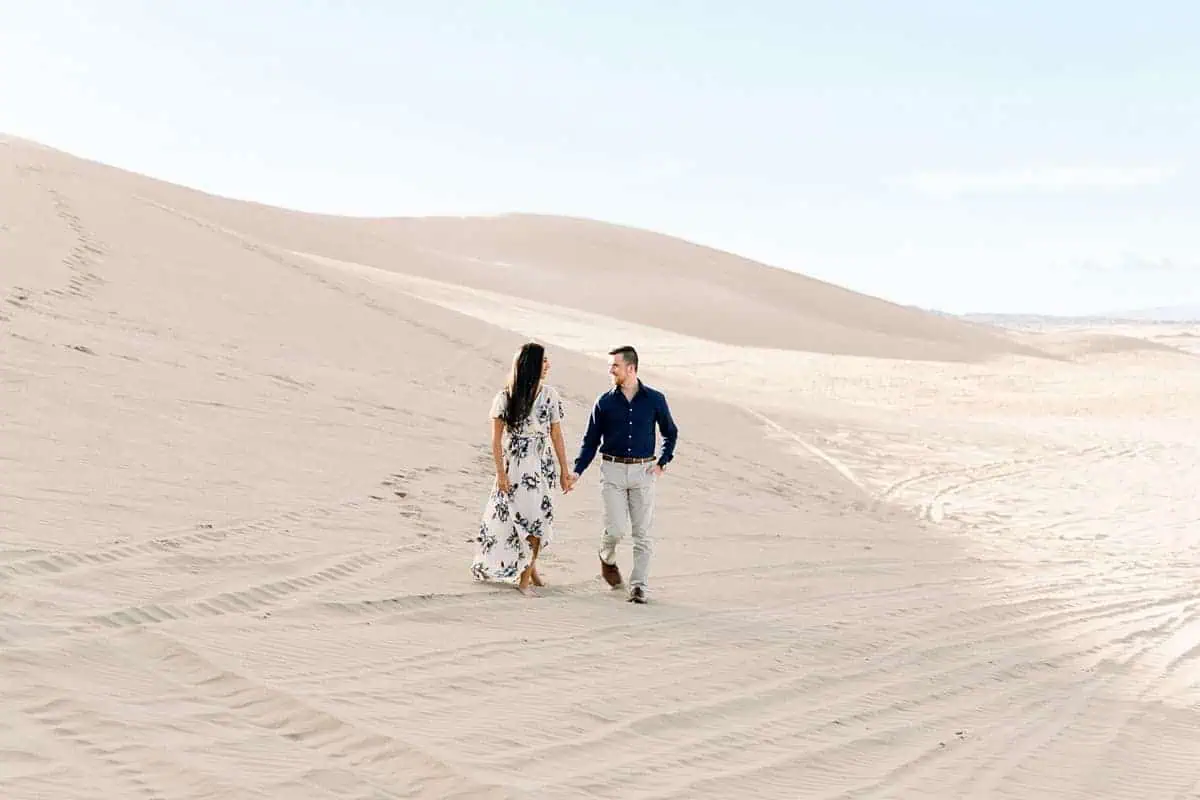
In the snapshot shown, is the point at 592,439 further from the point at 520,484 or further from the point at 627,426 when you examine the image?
the point at 520,484

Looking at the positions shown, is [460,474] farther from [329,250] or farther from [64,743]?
[329,250]

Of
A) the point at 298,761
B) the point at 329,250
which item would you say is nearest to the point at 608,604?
the point at 298,761

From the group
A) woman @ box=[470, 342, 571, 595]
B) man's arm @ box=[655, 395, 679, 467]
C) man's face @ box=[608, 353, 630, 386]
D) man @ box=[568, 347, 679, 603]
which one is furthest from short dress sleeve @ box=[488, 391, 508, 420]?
man's arm @ box=[655, 395, 679, 467]

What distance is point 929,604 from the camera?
918 centimetres

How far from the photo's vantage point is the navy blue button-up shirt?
8.01 m

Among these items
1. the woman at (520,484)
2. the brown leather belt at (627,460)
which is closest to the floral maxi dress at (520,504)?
the woman at (520,484)

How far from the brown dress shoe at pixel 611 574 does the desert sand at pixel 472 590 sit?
74mm

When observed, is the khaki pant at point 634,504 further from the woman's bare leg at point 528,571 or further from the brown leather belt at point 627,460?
the woman's bare leg at point 528,571

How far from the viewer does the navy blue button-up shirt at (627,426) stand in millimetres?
8008

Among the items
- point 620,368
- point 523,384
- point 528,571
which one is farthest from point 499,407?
point 528,571

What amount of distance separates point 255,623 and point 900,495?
11.0m

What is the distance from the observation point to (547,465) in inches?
314

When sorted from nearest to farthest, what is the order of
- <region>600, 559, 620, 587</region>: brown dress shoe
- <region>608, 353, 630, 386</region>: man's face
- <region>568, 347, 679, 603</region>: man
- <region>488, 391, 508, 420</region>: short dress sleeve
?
<region>488, 391, 508, 420</region>: short dress sleeve, <region>608, 353, 630, 386</region>: man's face, <region>568, 347, 679, 603</region>: man, <region>600, 559, 620, 587</region>: brown dress shoe

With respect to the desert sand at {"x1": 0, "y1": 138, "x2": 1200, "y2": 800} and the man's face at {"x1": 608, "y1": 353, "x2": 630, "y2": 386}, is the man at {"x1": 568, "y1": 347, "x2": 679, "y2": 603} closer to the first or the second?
the man's face at {"x1": 608, "y1": 353, "x2": 630, "y2": 386}
